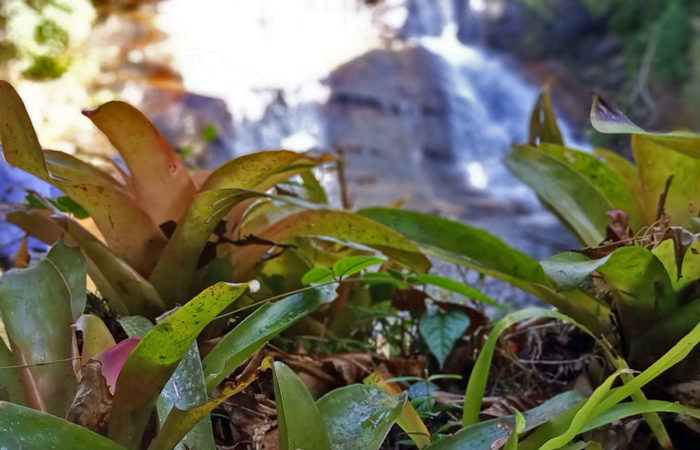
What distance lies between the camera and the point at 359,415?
0.64m

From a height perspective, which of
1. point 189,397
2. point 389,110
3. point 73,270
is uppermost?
point 73,270

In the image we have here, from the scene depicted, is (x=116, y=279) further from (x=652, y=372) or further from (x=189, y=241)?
(x=652, y=372)

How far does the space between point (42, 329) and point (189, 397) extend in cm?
19

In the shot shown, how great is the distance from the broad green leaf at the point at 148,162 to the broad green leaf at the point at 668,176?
642mm

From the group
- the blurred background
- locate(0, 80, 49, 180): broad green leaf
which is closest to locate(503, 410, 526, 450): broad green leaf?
locate(0, 80, 49, 180): broad green leaf

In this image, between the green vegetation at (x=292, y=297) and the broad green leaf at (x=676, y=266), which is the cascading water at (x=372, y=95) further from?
the broad green leaf at (x=676, y=266)

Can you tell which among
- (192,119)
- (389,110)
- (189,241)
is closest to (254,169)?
(189,241)

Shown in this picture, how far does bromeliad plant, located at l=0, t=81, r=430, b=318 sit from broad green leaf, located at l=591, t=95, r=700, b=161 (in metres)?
0.28

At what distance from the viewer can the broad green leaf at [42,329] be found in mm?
628

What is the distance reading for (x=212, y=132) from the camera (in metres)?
2.31

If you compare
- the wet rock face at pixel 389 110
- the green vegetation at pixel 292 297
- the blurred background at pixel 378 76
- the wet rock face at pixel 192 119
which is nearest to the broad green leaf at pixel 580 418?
the green vegetation at pixel 292 297

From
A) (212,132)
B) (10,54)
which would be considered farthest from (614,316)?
(10,54)

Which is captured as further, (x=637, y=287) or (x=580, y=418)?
A: (x=637, y=287)

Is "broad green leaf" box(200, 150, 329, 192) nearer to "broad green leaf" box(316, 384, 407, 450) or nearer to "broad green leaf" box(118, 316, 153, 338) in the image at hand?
"broad green leaf" box(118, 316, 153, 338)
